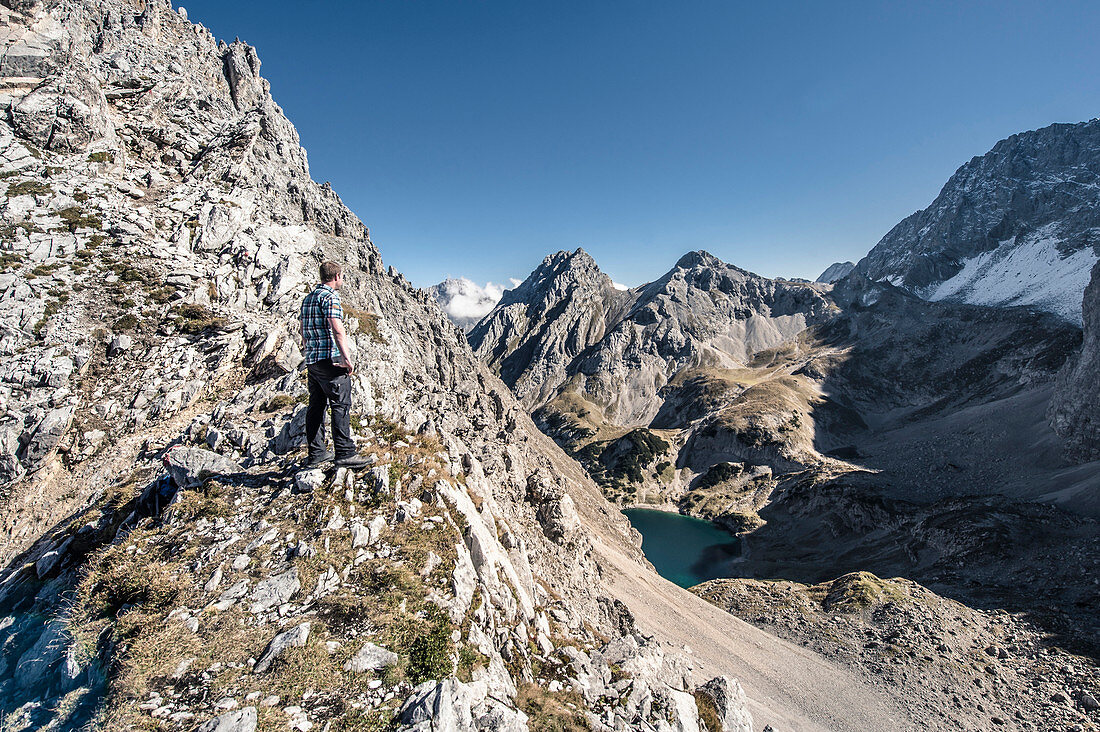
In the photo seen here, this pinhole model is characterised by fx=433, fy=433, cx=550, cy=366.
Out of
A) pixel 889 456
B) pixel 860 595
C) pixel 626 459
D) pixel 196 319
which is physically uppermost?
pixel 196 319

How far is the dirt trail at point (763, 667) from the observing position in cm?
3223

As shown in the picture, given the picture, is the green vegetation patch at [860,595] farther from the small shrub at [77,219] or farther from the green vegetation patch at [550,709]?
the small shrub at [77,219]

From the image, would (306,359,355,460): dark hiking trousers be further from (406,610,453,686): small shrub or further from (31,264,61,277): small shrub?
(31,264,61,277): small shrub

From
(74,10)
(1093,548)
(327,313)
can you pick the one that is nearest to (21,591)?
(327,313)

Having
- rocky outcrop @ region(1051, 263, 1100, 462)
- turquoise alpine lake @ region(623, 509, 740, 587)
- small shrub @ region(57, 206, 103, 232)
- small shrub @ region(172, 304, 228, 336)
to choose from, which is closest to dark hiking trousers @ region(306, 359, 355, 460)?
small shrub @ region(172, 304, 228, 336)

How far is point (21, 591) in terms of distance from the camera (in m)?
8.20

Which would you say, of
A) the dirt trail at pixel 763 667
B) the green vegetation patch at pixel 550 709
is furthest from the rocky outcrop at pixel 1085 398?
the green vegetation patch at pixel 550 709

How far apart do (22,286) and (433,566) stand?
20013mm

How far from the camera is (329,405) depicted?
10.3 m

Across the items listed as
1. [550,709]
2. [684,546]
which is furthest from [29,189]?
[684,546]

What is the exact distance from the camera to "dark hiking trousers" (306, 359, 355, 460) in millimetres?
9836

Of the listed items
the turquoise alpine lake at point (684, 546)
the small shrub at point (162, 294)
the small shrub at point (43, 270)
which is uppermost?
the small shrub at point (43, 270)

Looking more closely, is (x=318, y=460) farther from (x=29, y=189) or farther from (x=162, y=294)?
(x=29, y=189)

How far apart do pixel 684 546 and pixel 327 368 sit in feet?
337
